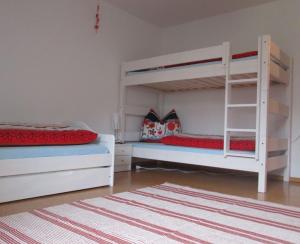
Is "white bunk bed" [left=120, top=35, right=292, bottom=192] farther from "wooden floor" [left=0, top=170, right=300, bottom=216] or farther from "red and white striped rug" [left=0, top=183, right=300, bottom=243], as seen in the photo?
"red and white striped rug" [left=0, top=183, right=300, bottom=243]

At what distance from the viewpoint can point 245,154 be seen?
2.69 metres

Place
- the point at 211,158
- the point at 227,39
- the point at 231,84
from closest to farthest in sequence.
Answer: the point at 211,158, the point at 231,84, the point at 227,39

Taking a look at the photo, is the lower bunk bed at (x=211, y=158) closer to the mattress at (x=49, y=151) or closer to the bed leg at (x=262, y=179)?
→ the bed leg at (x=262, y=179)

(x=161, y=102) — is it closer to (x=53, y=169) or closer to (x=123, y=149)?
(x=123, y=149)

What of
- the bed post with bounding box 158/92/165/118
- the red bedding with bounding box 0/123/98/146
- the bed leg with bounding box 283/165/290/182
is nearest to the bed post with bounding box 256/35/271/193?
the bed leg with bounding box 283/165/290/182

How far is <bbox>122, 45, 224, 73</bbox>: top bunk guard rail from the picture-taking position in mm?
2978

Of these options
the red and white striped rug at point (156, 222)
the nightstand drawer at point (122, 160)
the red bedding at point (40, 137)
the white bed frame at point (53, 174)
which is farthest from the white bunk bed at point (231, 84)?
the red bedding at point (40, 137)

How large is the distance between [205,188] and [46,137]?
158 cm

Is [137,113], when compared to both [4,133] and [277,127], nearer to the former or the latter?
[277,127]

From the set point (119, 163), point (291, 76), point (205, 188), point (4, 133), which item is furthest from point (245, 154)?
point (4, 133)

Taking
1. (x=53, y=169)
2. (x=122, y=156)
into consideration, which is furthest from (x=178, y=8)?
(x=53, y=169)

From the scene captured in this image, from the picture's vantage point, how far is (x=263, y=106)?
8.62ft

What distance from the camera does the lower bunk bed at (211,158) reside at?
2654 millimetres

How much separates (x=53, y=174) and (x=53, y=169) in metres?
0.05
